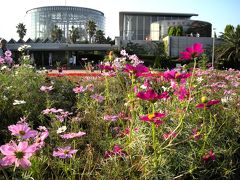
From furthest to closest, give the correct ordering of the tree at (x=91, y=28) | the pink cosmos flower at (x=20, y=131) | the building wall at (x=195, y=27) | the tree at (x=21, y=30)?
the tree at (x=21, y=30) → the tree at (x=91, y=28) → the building wall at (x=195, y=27) → the pink cosmos flower at (x=20, y=131)

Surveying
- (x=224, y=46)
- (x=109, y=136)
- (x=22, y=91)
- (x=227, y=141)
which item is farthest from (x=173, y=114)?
(x=224, y=46)

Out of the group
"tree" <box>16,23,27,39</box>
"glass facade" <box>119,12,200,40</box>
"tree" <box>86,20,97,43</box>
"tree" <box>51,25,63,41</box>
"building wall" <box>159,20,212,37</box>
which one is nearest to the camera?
"building wall" <box>159,20,212,37</box>

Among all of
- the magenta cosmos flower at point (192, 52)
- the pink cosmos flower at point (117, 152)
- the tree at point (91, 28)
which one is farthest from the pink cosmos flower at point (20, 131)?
the tree at point (91, 28)

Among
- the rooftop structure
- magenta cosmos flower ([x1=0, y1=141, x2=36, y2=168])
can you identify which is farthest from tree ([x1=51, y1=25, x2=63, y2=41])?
magenta cosmos flower ([x1=0, y1=141, x2=36, y2=168])

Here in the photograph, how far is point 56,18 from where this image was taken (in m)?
92.1

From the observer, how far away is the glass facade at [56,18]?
91.1 meters

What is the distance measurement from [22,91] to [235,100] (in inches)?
102

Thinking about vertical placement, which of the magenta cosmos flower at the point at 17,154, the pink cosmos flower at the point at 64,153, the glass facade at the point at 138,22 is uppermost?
the glass facade at the point at 138,22

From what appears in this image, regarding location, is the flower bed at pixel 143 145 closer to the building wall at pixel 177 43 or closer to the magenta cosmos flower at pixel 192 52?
the magenta cosmos flower at pixel 192 52

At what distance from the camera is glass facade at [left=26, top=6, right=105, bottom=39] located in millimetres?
91062

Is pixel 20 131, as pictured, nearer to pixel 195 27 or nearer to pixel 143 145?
pixel 143 145

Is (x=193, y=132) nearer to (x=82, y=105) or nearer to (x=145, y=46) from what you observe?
(x=82, y=105)

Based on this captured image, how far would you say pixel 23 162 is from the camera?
169 cm

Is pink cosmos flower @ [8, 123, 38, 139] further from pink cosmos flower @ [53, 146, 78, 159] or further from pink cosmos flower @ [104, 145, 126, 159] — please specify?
pink cosmos flower @ [104, 145, 126, 159]
